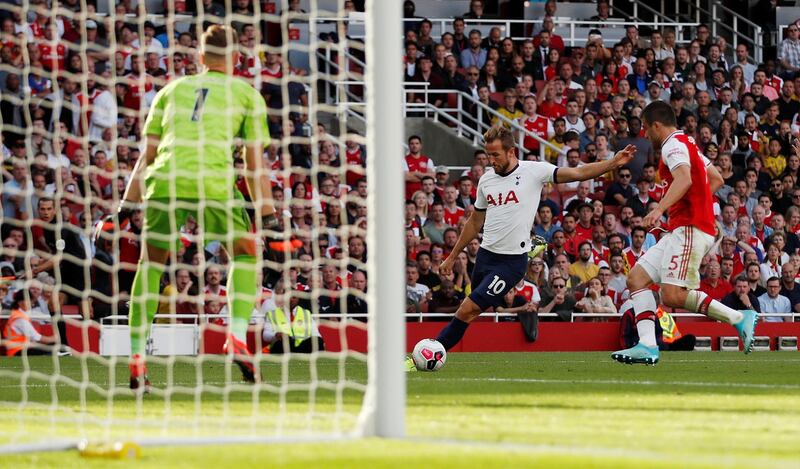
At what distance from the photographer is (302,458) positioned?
5062 mm

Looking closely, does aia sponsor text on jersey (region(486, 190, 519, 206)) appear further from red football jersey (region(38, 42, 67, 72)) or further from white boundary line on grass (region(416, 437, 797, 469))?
white boundary line on grass (region(416, 437, 797, 469))

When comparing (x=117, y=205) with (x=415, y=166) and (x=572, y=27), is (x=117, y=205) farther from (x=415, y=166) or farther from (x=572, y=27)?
(x=572, y=27)

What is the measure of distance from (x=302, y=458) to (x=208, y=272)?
33.7 ft

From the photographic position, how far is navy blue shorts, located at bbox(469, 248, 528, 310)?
1129 cm

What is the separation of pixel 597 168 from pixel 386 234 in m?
5.08

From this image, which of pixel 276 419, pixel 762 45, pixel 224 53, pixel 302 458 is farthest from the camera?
pixel 762 45

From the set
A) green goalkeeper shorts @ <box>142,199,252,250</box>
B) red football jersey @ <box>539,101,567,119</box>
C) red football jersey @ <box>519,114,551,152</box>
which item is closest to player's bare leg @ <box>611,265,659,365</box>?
green goalkeeper shorts @ <box>142,199,252,250</box>

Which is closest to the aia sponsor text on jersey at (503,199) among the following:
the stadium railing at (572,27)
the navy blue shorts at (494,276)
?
the navy blue shorts at (494,276)

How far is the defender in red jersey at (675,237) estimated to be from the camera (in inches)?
433

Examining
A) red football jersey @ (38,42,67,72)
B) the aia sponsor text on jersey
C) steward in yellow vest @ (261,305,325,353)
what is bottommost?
steward in yellow vest @ (261,305,325,353)

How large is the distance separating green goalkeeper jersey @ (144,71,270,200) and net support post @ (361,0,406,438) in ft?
8.52

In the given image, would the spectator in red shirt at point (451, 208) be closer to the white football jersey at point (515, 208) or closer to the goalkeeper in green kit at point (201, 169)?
the white football jersey at point (515, 208)

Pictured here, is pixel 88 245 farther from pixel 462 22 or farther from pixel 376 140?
pixel 376 140

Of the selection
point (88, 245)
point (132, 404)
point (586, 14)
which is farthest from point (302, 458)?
point (586, 14)
